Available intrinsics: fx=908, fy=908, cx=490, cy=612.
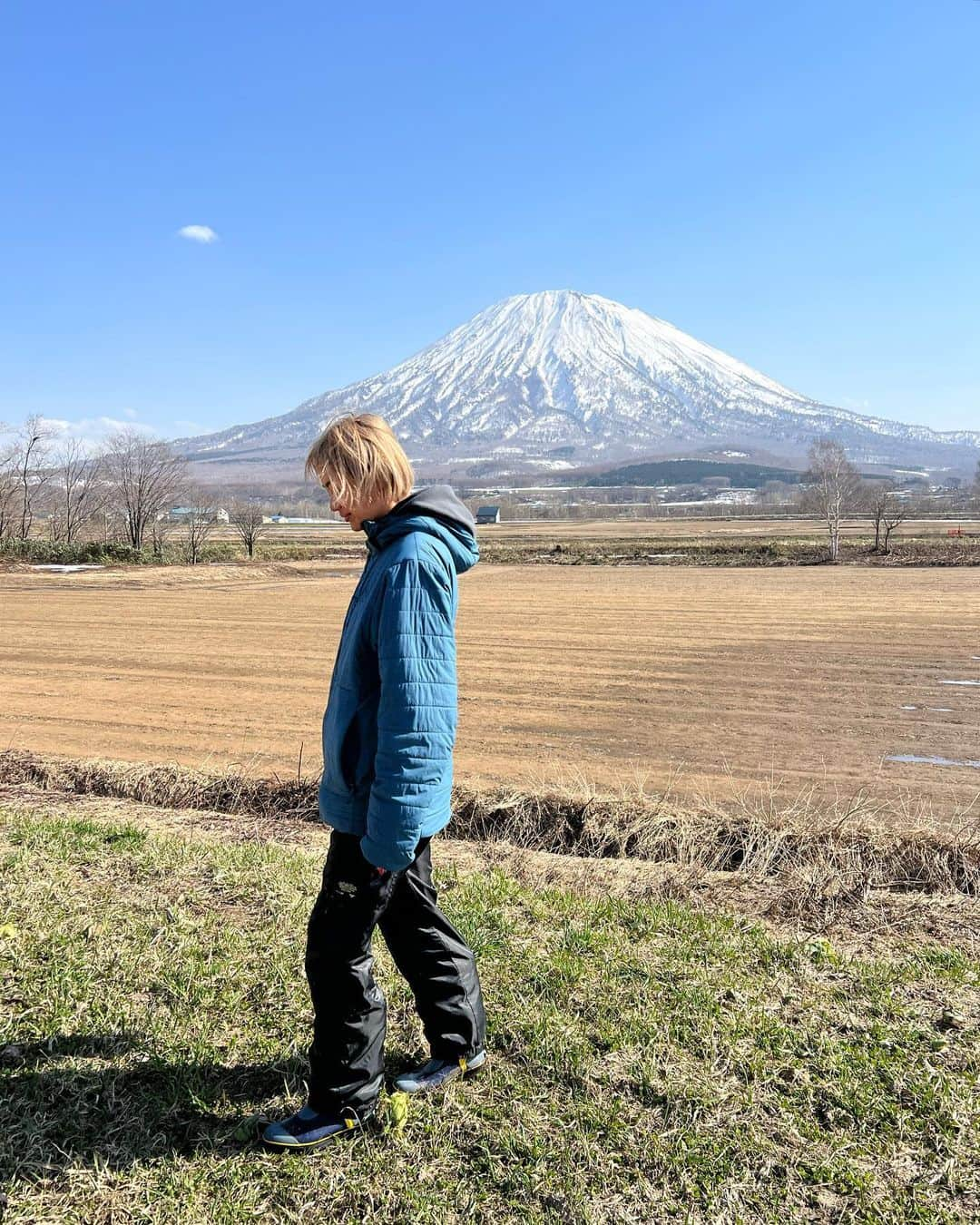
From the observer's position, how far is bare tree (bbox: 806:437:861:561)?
48844 mm

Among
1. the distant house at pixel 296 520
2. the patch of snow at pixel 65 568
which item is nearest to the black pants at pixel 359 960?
the patch of snow at pixel 65 568

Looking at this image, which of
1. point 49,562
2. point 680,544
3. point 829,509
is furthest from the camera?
point 680,544

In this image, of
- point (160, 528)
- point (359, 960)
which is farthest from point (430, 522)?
point (160, 528)

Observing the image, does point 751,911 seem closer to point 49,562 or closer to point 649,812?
point 649,812

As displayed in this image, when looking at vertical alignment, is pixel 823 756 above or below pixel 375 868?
below

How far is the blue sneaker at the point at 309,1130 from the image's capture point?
2418 mm

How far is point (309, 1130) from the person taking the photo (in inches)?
96.5

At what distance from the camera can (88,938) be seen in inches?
137

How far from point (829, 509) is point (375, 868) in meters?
50.6

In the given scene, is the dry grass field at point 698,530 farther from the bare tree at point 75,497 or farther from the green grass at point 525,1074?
the green grass at point 525,1074

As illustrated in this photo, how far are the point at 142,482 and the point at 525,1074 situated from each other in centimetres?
5483

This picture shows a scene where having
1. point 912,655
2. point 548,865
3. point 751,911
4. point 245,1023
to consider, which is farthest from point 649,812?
point 912,655

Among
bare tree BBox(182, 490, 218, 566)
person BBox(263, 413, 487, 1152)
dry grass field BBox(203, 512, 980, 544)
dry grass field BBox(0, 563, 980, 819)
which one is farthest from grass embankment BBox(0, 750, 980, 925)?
dry grass field BBox(203, 512, 980, 544)

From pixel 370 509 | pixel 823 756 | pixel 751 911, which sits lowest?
pixel 823 756
